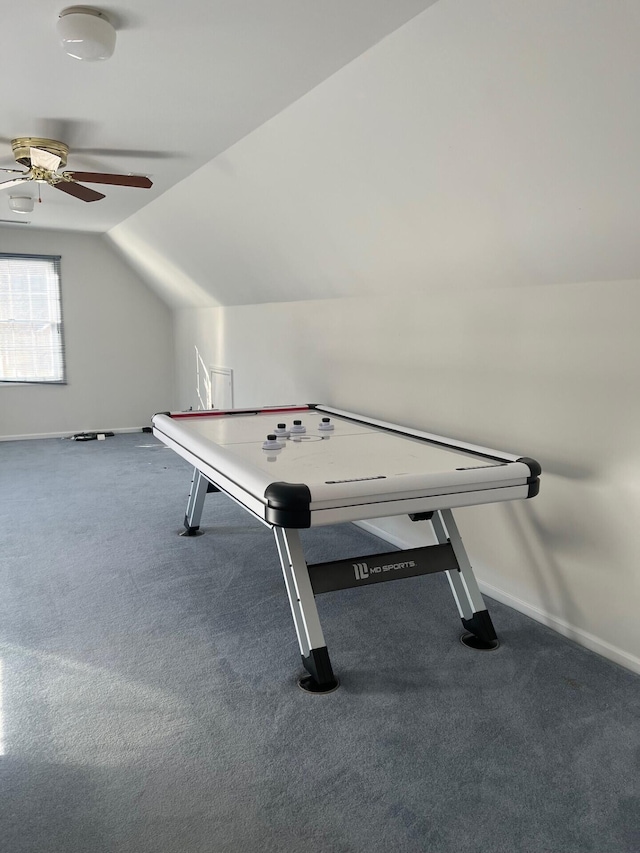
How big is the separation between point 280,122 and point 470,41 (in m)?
1.23

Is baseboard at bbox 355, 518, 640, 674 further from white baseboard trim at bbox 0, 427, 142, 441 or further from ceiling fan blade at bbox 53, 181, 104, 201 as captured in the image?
white baseboard trim at bbox 0, 427, 142, 441

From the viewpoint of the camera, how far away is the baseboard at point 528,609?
2.39m

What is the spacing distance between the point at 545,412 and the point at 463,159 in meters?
1.04

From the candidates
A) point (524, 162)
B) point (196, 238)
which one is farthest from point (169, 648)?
point (196, 238)

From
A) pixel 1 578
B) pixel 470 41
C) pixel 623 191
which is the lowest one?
pixel 1 578

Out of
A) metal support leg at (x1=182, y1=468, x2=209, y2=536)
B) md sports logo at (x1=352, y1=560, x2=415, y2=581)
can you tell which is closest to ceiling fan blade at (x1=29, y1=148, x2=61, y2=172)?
metal support leg at (x1=182, y1=468, x2=209, y2=536)

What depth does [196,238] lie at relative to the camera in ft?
16.2

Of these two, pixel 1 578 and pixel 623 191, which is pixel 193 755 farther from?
pixel 623 191

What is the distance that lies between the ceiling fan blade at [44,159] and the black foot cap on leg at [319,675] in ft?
8.70

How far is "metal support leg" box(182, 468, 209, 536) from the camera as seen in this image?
367cm

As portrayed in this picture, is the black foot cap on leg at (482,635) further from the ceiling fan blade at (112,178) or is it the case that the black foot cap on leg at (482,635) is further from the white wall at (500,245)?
the ceiling fan blade at (112,178)

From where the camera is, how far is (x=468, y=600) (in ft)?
8.27

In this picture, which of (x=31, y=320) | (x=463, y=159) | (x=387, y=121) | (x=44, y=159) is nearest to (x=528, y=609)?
(x=463, y=159)

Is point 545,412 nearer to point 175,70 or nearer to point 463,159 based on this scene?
point 463,159
